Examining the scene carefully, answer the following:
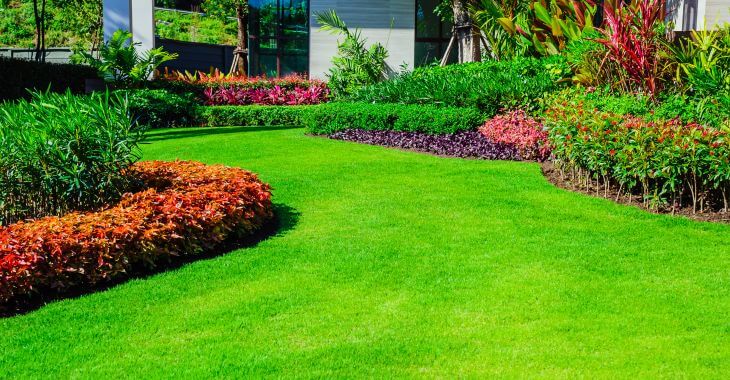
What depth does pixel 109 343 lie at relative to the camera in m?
5.34

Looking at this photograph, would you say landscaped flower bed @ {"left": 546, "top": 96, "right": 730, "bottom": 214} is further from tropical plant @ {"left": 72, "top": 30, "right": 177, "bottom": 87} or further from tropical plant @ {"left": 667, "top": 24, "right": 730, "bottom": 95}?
tropical plant @ {"left": 72, "top": 30, "right": 177, "bottom": 87}

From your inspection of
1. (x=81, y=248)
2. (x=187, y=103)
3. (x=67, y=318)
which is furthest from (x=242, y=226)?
(x=187, y=103)

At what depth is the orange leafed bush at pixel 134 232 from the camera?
20.1 ft

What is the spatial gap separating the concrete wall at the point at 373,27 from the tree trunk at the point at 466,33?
124 inches

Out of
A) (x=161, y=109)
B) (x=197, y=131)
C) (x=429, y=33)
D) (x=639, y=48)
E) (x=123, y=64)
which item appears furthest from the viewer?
(x=429, y=33)

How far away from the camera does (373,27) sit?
20.9m

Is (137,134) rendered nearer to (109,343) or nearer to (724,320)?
(109,343)

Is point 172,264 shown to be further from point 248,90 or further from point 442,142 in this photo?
point 248,90

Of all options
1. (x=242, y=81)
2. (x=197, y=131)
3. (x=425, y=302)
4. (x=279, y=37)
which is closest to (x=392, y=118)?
(x=197, y=131)

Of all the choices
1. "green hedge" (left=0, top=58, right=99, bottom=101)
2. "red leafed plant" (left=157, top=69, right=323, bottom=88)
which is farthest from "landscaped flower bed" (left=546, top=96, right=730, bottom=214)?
"green hedge" (left=0, top=58, right=99, bottom=101)

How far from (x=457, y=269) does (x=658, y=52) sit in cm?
584

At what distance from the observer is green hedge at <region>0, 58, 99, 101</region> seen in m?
18.6

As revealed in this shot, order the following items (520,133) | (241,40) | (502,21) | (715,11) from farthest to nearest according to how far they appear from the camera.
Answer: (241,40), (502,21), (715,11), (520,133)

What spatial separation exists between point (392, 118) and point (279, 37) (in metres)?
9.28
